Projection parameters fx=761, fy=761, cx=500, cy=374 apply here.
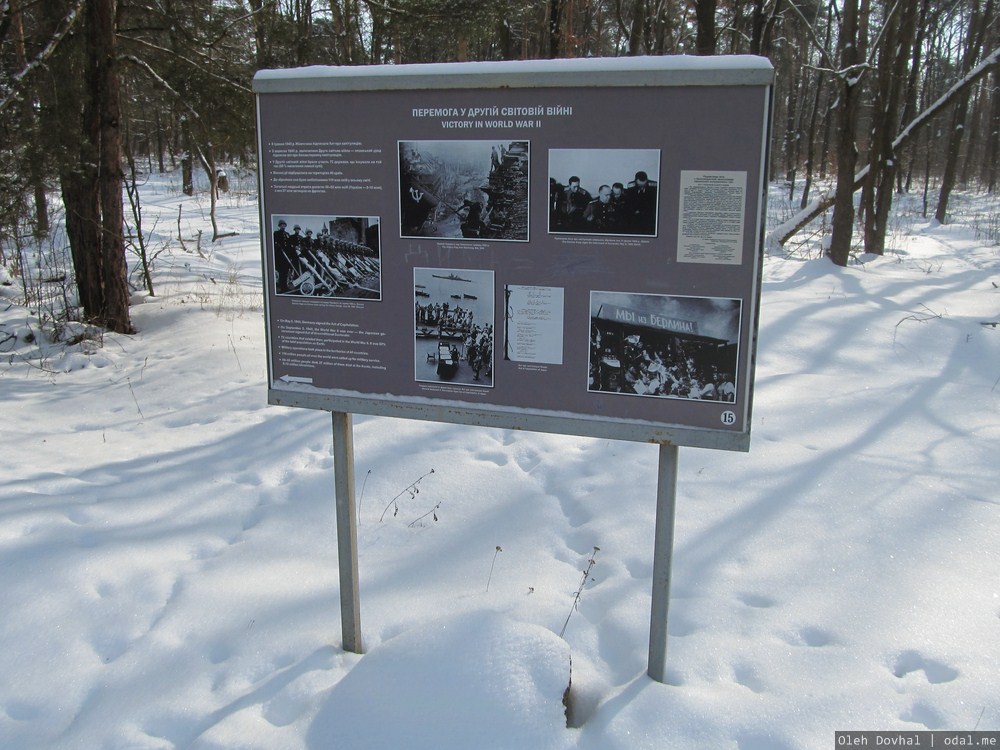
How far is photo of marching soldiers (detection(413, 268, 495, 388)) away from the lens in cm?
241

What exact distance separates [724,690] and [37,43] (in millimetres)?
8446

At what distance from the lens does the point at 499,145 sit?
90.7 inches

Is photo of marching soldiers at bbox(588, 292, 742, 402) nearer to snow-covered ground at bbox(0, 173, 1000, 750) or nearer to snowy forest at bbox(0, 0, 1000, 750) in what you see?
snowy forest at bbox(0, 0, 1000, 750)

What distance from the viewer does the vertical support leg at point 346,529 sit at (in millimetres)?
2773

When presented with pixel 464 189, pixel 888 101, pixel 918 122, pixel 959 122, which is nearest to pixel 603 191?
pixel 464 189

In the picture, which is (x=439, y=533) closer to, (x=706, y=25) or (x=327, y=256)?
(x=327, y=256)

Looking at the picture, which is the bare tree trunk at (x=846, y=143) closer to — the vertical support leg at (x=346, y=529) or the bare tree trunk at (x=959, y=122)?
the vertical support leg at (x=346, y=529)

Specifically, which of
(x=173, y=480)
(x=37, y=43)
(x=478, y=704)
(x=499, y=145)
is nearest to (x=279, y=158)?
(x=499, y=145)

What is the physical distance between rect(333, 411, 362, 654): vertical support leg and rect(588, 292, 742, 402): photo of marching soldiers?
0.98m

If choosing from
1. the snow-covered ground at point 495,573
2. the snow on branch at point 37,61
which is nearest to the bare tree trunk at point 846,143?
the snow-covered ground at point 495,573

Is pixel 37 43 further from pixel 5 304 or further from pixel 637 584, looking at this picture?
pixel 637 584

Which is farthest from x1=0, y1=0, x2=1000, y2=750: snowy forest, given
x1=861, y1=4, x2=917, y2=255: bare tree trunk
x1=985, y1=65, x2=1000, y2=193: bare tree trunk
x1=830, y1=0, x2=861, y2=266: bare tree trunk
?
x1=985, y1=65, x2=1000, y2=193: bare tree trunk

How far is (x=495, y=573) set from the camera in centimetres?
345

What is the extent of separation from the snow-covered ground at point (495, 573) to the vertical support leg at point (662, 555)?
0.11m
